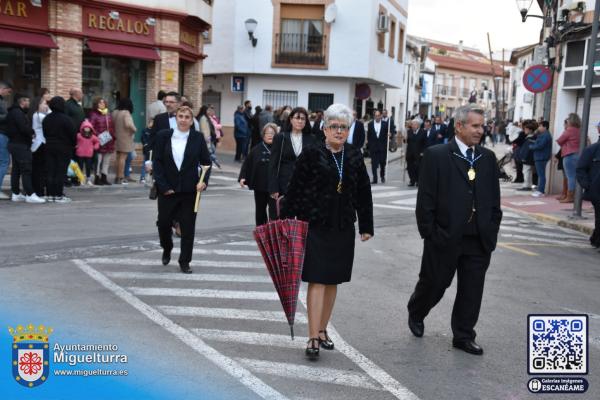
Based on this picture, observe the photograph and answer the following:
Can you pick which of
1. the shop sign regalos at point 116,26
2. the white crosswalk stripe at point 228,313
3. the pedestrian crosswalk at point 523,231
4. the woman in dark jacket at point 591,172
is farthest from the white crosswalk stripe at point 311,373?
the shop sign regalos at point 116,26

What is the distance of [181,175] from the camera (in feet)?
27.0

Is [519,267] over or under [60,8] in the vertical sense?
under

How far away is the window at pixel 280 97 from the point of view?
33.5m

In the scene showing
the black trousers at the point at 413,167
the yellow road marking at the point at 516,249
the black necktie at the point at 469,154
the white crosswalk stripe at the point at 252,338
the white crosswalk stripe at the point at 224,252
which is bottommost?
the yellow road marking at the point at 516,249

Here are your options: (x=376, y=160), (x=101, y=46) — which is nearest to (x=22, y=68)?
(x=101, y=46)

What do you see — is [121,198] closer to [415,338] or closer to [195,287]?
[195,287]

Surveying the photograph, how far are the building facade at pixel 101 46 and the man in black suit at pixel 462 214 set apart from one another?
46.7 feet

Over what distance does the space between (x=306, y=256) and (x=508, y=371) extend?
168cm

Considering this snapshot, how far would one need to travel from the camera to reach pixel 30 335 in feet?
16.4

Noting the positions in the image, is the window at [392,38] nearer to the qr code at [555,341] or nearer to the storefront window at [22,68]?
the storefront window at [22,68]

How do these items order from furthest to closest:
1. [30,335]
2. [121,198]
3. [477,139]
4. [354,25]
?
[354,25], [121,198], [477,139], [30,335]

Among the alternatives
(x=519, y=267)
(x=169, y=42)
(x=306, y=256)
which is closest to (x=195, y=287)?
(x=306, y=256)

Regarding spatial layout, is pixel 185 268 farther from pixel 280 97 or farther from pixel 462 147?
pixel 280 97

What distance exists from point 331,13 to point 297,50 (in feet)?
7.04
